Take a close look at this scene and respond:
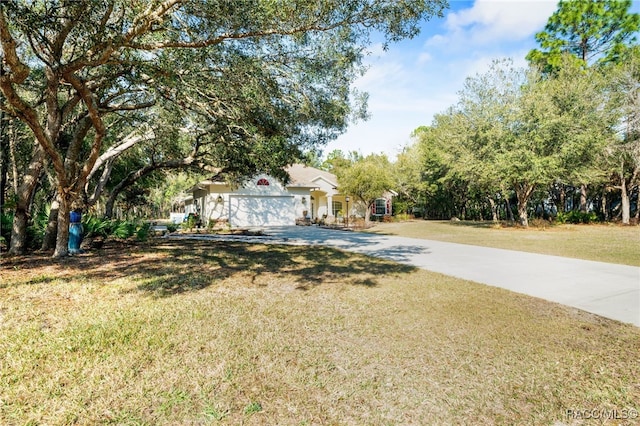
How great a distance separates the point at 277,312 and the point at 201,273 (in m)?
3.18

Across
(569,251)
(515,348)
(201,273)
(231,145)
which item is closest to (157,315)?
(201,273)

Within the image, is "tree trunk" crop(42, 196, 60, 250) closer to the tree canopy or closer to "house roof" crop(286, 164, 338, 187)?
the tree canopy

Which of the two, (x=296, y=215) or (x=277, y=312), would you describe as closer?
(x=277, y=312)

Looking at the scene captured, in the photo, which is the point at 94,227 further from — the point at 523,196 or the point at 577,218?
the point at 577,218

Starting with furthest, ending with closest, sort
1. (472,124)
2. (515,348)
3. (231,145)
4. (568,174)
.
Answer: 1. (472,124)
2. (568,174)
3. (231,145)
4. (515,348)

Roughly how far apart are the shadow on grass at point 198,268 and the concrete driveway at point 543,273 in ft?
4.79

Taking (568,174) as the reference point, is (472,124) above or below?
above

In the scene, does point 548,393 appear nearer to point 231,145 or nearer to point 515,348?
point 515,348

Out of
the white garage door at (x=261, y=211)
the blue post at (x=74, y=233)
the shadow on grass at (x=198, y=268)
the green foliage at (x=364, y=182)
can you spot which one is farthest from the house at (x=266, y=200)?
the blue post at (x=74, y=233)

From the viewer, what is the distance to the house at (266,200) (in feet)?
76.6

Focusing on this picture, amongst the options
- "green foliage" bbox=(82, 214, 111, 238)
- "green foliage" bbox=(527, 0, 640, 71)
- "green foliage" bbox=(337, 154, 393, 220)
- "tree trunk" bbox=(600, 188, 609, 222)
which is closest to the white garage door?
"green foliage" bbox=(337, 154, 393, 220)

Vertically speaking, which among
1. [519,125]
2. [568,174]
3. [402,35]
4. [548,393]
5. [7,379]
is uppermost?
[519,125]

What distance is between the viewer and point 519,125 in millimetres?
20125

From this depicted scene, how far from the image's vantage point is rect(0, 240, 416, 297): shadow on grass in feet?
21.5
